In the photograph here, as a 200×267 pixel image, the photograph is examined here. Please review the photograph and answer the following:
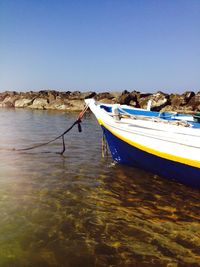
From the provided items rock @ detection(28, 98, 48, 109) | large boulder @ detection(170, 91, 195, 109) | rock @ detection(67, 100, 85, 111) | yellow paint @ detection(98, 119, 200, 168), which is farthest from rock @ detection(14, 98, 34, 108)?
yellow paint @ detection(98, 119, 200, 168)

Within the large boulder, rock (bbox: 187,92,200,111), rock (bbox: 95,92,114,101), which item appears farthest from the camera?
rock (bbox: 95,92,114,101)

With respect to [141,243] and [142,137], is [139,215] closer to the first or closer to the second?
[141,243]

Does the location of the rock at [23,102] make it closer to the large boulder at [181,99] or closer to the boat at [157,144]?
the large boulder at [181,99]

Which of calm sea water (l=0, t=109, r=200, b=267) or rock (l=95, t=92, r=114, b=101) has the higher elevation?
rock (l=95, t=92, r=114, b=101)

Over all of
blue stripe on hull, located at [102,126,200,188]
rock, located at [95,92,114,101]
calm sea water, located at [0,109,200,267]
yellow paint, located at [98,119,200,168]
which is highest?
rock, located at [95,92,114,101]

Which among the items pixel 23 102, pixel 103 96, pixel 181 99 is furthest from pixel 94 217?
pixel 23 102

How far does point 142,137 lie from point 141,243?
4.61m

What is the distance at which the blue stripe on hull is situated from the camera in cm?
902

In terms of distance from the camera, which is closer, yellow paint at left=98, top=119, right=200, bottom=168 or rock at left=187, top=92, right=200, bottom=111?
yellow paint at left=98, top=119, right=200, bottom=168

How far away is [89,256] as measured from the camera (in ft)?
17.6

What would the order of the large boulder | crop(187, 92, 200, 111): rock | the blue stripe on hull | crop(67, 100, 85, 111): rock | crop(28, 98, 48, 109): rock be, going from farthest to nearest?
1. crop(28, 98, 48, 109): rock
2. crop(67, 100, 85, 111): rock
3. the large boulder
4. crop(187, 92, 200, 111): rock
5. the blue stripe on hull

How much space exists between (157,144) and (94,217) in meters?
3.46

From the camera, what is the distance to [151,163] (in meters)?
10.2

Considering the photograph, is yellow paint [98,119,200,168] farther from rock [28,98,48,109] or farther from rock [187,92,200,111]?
rock [28,98,48,109]
